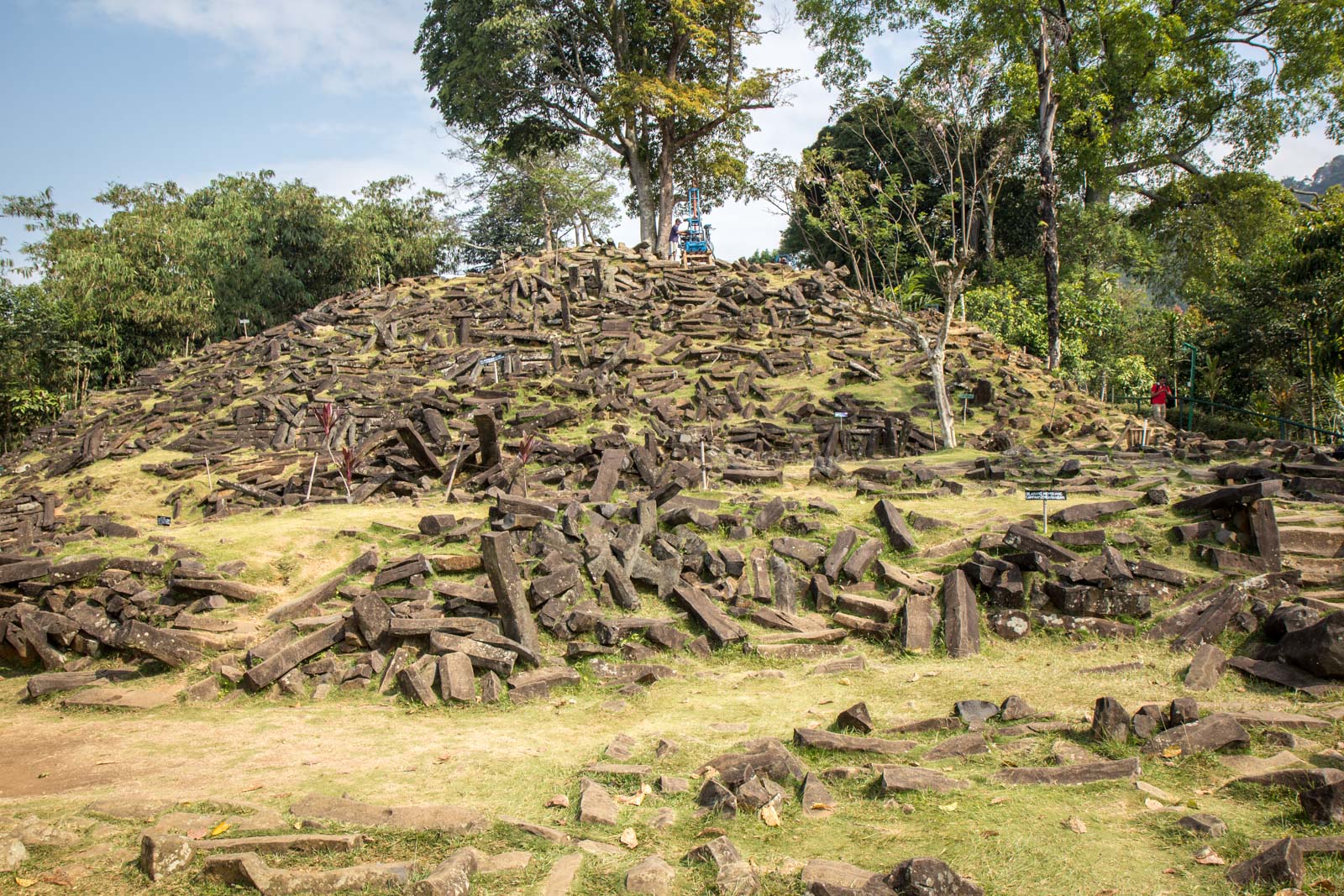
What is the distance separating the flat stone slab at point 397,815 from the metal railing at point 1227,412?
20.4 meters

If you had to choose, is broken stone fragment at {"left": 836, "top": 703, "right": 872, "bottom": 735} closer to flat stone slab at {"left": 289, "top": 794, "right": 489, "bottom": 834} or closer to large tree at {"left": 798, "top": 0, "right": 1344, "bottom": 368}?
flat stone slab at {"left": 289, "top": 794, "right": 489, "bottom": 834}

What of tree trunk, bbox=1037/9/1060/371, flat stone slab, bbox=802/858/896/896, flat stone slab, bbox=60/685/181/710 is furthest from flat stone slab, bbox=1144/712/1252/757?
tree trunk, bbox=1037/9/1060/371

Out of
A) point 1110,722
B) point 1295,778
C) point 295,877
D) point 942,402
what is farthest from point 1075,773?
point 942,402

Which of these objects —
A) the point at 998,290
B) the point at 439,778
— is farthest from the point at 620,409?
the point at 998,290

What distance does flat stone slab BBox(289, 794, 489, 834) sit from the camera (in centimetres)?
445

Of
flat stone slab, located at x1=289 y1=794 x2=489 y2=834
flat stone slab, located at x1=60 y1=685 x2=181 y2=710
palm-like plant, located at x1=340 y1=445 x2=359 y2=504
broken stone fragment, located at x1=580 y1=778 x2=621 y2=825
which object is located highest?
palm-like plant, located at x1=340 y1=445 x2=359 y2=504

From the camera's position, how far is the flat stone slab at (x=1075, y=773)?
4652 mm

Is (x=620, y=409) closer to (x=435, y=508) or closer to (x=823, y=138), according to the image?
(x=435, y=508)

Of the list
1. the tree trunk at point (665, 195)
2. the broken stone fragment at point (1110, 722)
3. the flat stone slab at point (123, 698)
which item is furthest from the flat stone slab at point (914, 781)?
the tree trunk at point (665, 195)

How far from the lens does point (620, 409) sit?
1798cm

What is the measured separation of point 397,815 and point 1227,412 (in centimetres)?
2749

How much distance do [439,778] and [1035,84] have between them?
27876 millimetres

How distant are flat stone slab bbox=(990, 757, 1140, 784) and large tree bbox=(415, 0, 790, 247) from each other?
30.5 m

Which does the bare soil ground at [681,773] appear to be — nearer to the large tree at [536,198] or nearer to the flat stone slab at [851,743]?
the flat stone slab at [851,743]
